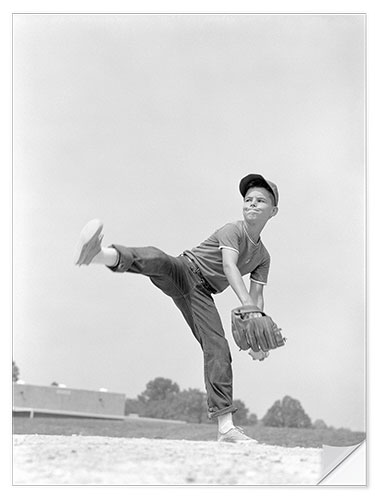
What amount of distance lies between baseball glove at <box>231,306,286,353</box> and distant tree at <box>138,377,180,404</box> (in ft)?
5.16

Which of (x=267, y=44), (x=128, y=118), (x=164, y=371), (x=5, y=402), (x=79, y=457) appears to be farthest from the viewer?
(x=164, y=371)

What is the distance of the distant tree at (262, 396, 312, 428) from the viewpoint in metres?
4.19

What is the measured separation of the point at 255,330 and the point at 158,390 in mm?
1846

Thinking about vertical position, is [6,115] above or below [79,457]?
above

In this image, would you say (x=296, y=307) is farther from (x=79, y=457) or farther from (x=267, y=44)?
(x=79, y=457)

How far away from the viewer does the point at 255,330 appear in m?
2.79

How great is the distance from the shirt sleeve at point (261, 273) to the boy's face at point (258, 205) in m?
0.17

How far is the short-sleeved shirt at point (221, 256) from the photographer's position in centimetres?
304

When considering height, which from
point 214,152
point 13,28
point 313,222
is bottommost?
point 313,222

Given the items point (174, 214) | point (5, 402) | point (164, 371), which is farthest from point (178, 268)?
point (164, 371)

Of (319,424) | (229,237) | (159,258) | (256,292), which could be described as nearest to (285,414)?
(319,424)

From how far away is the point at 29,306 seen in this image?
144 inches

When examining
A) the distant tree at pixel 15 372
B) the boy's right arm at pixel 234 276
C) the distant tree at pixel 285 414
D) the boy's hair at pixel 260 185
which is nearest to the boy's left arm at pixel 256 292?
the boy's right arm at pixel 234 276

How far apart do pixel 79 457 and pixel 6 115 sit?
145 cm
